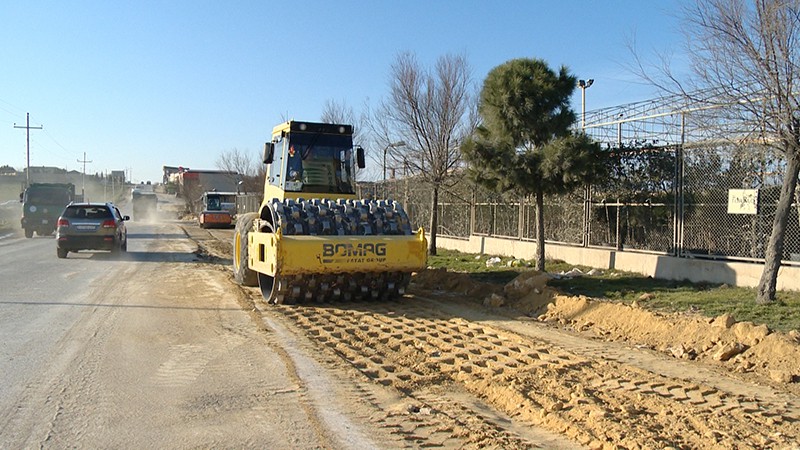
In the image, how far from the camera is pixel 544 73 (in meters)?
13.3

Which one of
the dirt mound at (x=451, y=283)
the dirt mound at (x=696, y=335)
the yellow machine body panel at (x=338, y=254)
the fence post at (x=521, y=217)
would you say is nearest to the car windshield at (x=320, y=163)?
the yellow machine body panel at (x=338, y=254)

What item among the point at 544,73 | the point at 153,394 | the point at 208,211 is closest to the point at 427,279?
the point at 544,73

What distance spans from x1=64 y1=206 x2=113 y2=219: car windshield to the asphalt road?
7.60 m

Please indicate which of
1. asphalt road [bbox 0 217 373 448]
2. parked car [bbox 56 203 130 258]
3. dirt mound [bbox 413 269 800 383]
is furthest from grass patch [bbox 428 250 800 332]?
parked car [bbox 56 203 130 258]

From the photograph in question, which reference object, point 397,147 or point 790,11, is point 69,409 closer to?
point 790,11

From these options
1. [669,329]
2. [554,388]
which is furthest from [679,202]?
[554,388]

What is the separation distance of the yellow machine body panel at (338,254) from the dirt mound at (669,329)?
1.61 metres

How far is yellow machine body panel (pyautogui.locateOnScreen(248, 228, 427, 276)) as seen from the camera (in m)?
10.3

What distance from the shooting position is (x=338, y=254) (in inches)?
415

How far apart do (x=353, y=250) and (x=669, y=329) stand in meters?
4.74

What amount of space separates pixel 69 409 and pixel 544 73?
10.4 m

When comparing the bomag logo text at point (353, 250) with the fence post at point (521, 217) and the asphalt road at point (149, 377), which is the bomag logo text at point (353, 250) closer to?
the asphalt road at point (149, 377)

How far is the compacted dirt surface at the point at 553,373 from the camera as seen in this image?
510 cm

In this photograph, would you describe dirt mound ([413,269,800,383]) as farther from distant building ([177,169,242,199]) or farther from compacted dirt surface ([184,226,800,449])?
distant building ([177,169,242,199])
